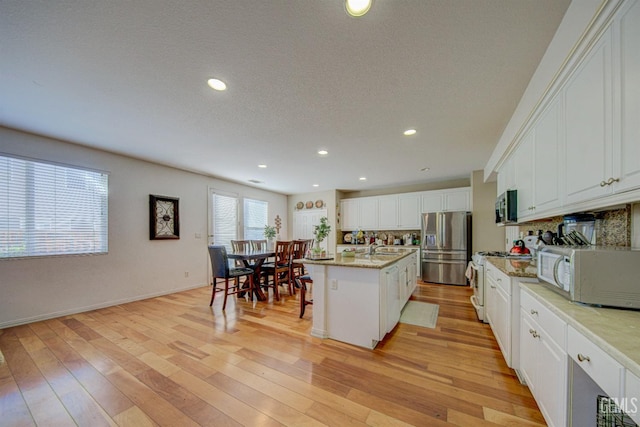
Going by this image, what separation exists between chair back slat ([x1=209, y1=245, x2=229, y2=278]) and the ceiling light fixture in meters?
3.31

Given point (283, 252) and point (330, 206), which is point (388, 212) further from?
point (283, 252)

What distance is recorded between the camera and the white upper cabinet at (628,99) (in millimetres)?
995

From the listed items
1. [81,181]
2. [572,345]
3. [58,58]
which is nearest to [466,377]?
[572,345]

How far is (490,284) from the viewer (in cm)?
264

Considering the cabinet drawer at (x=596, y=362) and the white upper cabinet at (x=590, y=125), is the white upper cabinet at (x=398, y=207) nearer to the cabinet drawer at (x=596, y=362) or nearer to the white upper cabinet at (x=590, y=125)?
the white upper cabinet at (x=590, y=125)

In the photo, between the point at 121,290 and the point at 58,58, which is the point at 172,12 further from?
the point at 121,290

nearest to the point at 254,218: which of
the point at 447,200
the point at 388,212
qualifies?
the point at 388,212

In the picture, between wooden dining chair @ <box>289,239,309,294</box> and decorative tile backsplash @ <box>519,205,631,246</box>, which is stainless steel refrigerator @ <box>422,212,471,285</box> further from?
decorative tile backsplash @ <box>519,205,631,246</box>

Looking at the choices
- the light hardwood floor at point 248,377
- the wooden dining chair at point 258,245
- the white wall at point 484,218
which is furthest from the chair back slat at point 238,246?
the white wall at point 484,218

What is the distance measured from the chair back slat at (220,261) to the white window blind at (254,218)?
2.40 metres

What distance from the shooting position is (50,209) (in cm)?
319

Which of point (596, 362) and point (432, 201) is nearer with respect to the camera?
point (596, 362)

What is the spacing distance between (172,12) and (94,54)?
849 mm

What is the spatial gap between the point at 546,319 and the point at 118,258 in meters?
5.28
